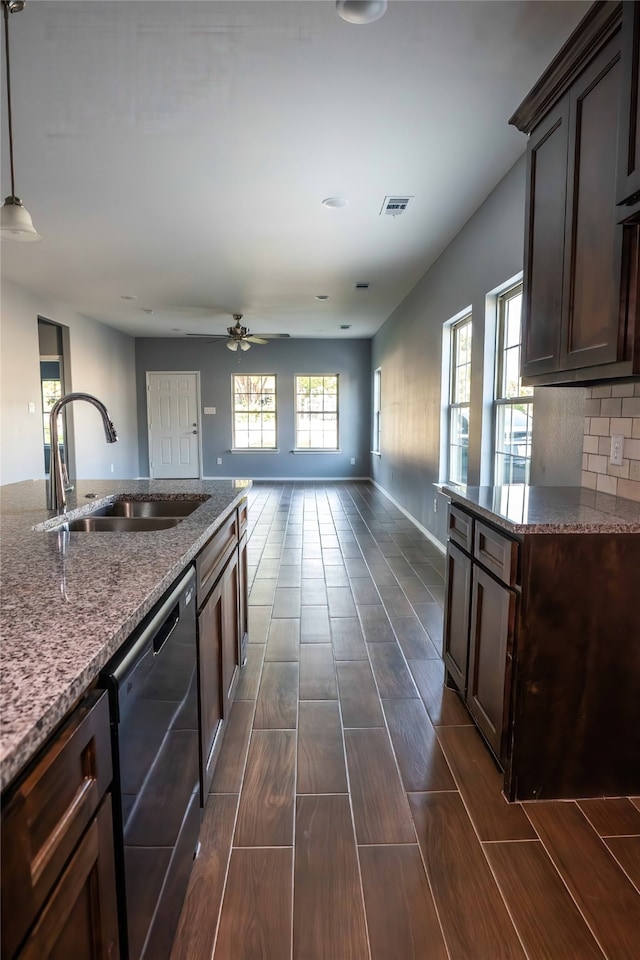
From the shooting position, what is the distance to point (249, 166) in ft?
10.0

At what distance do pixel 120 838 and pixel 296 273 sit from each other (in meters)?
5.26

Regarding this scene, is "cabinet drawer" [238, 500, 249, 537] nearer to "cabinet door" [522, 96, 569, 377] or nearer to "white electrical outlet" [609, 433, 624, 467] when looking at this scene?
"cabinet door" [522, 96, 569, 377]

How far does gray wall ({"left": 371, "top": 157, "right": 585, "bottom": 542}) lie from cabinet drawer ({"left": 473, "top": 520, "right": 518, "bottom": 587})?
84 centimetres

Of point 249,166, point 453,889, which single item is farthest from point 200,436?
point 453,889

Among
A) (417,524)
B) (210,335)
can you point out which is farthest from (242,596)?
(210,335)

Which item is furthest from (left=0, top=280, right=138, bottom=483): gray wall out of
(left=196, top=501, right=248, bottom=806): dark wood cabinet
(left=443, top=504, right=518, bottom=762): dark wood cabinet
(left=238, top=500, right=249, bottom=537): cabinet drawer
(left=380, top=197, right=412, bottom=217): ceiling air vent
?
(left=443, top=504, right=518, bottom=762): dark wood cabinet

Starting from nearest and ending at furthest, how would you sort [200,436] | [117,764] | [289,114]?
[117,764] < [289,114] < [200,436]

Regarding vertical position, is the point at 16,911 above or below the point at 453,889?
above

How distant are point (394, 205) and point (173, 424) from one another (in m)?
7.36

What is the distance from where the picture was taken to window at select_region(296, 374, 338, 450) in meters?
10.0

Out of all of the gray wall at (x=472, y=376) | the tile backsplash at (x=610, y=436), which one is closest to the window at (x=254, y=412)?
the gray wall at (x=472, y=376)

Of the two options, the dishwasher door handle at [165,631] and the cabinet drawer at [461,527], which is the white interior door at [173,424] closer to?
the cabinet drawer at [461,527]

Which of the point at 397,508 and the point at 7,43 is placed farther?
the point at 397,508

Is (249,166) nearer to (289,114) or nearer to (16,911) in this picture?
(289,114)
